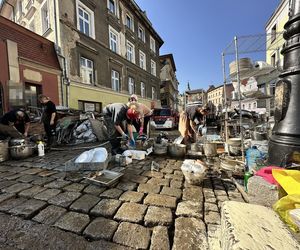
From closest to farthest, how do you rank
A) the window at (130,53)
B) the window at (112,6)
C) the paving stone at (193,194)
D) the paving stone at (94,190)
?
the paving stone at (193,194) → the paving stone at (94,190) → the window at (112,6) → the window at (130,53)

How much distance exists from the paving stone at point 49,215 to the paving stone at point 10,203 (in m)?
0.44

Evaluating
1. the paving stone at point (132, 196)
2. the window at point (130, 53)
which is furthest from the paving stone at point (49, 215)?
the window at point (130, 53)

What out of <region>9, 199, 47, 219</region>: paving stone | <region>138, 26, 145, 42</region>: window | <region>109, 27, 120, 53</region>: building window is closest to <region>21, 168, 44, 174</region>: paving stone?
<region>9, 199, 47, 219</region>: paving stone

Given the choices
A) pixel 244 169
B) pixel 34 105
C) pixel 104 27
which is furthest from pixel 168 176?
pixel 104 27

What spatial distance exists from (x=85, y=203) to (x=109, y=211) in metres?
0.39

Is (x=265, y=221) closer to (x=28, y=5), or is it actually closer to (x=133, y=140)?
(x=133, y=140)

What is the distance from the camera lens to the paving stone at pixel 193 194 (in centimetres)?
232

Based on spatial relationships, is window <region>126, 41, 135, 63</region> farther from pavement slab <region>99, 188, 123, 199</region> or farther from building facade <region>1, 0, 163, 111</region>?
pavement slab <region>99, 188, 123, 199</region>

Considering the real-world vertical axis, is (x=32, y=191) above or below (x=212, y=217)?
above

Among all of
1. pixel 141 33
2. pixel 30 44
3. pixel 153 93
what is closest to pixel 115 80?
pixel 30 44

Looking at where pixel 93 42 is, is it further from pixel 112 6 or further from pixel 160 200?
pixel 160 200

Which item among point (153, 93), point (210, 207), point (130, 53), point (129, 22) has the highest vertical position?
point (129, 22)

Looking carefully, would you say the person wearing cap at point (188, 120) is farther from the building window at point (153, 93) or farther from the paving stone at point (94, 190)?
the building window at point (153, 93)

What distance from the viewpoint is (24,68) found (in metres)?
6.96
